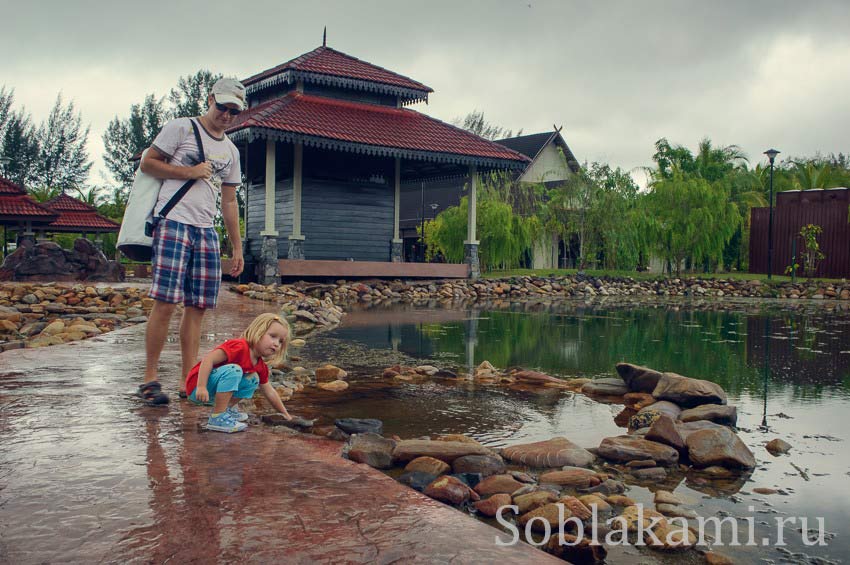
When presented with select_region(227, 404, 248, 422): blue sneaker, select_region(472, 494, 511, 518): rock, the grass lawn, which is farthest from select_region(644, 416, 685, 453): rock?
the grass lawn

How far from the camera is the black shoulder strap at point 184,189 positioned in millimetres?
4051

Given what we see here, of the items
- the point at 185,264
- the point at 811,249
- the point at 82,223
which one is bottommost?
the point at 185,264

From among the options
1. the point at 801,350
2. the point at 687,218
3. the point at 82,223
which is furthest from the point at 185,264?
the point at 687,218

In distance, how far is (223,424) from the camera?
362 cm

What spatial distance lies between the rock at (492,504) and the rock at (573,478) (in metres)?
0.40

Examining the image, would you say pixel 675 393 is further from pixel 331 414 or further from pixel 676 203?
pixel 676 203

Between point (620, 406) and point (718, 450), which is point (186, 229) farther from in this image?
point (620, 406)

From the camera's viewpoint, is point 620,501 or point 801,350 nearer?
point 620,501

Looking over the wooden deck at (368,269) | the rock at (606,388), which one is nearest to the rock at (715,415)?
the rock at (606,388)

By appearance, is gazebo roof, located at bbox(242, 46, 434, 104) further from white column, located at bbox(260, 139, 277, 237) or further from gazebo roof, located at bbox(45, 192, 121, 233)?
gazebo roof, located at bbox(45, 192, 121, 233)

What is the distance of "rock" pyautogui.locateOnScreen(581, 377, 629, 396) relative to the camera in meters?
6.11

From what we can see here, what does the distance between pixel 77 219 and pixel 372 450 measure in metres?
24.4

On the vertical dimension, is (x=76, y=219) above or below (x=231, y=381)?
above

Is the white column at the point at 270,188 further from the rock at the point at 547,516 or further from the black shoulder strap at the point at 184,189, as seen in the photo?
the rock at the point at 547,516
